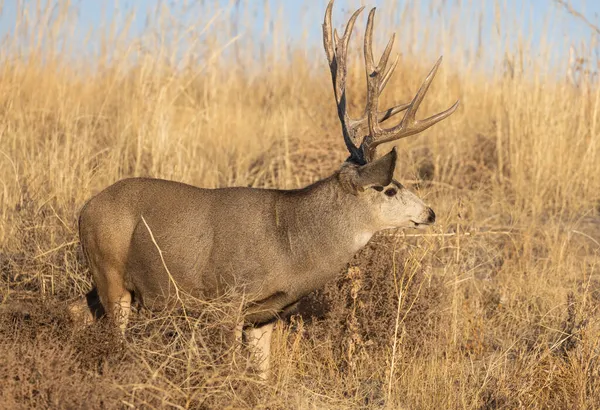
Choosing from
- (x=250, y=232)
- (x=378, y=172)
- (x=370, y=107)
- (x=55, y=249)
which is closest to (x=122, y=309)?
(x=250, y=232)

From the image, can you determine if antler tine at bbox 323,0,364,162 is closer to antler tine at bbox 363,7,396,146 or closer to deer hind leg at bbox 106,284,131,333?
antler tine at bbox 363,7,396,146

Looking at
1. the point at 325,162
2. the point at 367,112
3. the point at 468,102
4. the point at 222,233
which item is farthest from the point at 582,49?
the point at 222,233

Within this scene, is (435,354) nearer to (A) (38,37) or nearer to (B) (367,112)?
(B) (367,112)

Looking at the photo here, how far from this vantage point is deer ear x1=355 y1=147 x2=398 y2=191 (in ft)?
19.0

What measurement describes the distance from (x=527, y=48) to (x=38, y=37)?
20.1 feet

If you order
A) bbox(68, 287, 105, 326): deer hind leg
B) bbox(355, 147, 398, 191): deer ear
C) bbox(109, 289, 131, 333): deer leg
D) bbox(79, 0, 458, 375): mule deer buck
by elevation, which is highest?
bbox(355, 147, 398, 191): deer ear

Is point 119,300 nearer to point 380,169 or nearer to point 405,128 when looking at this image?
point 380,169

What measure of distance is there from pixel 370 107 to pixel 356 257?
1213 mm

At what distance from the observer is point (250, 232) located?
19.1 ft

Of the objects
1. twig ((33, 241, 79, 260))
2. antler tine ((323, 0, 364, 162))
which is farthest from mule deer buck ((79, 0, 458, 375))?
twig ((33, 241, 79, 260))

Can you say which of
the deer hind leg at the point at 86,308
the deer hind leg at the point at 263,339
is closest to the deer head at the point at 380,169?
the deer hind leg at the point at 263,339

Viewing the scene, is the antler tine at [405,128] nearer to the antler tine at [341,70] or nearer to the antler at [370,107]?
the antler at [370,107]

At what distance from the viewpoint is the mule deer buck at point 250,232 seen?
578cm

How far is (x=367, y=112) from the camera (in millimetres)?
6152
